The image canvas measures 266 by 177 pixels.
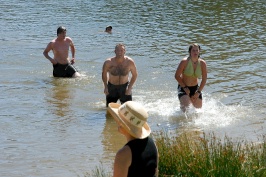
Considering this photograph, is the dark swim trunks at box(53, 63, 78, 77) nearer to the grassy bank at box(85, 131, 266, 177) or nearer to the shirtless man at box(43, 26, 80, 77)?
the shirtless man at box(43, 26, 80, 77)

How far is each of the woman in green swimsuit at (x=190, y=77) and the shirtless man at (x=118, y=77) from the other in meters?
0.90

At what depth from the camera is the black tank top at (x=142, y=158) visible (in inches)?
209

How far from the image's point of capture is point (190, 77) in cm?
1210

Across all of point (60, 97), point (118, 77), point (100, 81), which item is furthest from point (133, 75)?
point (100, 81)

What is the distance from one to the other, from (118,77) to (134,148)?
23.6 ft

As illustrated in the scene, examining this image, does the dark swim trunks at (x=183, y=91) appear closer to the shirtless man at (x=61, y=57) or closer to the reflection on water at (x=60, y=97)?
the reflection on water at (x=60, y=97)

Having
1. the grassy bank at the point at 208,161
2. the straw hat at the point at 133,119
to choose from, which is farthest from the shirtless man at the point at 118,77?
the straw hat at the point at 133,119

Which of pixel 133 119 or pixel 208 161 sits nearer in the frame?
pixel 133 119

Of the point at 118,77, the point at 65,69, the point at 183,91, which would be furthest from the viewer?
the point at 65,69

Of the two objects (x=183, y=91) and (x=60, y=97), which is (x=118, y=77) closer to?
(x=183, y=91)

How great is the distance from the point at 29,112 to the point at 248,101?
458 centimetres

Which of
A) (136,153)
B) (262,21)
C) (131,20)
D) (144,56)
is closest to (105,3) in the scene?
(131,20)

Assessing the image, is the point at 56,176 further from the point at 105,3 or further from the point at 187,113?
the point at 105,3

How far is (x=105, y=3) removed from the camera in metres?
33.0
